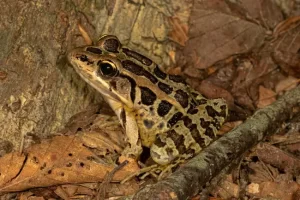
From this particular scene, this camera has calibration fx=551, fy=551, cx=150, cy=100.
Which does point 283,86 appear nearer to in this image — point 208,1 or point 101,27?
point 208,1

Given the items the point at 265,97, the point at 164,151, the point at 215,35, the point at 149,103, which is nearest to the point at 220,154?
the point at 164,151

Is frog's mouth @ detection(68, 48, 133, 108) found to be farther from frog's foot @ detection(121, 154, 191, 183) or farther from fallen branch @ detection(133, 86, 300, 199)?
fallen branch @ detection(133, 86, 300, 199)

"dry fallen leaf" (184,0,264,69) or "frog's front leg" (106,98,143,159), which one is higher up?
"dry fallen leaf" (184,0,264,69)

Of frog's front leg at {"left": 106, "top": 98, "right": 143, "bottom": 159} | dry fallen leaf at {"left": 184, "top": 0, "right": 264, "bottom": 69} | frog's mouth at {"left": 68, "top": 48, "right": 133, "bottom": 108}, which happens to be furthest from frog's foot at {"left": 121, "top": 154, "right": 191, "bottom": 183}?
dry fallen leaf at {"left": 184, "top": 0, "right": 264, "bottom": 69}

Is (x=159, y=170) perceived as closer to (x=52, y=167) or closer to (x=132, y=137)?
(x=132, y=137)

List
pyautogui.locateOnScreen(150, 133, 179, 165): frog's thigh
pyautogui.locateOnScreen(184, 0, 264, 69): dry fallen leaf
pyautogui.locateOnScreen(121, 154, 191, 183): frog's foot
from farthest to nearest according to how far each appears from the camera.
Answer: pyautogui.locateOnScreen(184, 0, 264, 69): dry fallen leaf
pyautogui.locateOnScreen(150, 133, 179, 165): frog's thigh
pyautogui.locateOnScreen(121, 154, 191, 183): frog's foot

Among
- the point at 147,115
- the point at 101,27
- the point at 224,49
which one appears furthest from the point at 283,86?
the point at 101,27
